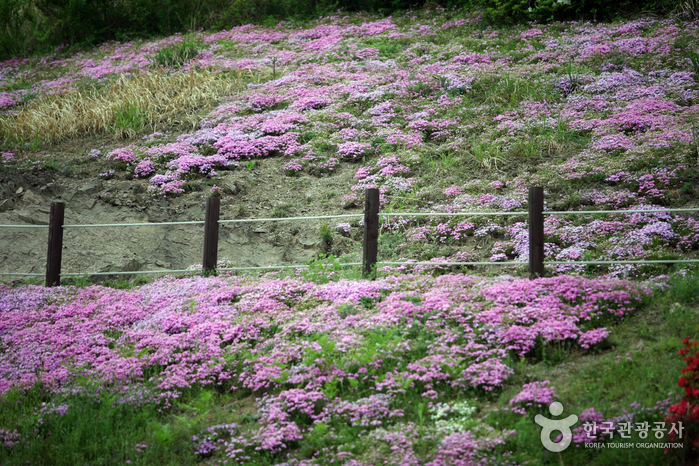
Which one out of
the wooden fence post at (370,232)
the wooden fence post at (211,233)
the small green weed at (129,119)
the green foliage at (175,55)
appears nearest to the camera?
the wooden fence post at (370,232)

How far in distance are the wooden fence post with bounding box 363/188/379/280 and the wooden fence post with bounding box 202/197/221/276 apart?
2806 mm

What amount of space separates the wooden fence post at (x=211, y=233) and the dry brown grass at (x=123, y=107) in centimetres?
817

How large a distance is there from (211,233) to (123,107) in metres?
10.4

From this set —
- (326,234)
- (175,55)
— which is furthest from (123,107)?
(326,234)

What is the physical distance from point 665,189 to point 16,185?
608 inches

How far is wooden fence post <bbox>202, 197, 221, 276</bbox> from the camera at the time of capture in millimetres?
9250

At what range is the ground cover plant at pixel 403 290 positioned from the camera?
5.39m

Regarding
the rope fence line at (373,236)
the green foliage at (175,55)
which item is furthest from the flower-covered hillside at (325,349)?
the green foliage at (175,55)

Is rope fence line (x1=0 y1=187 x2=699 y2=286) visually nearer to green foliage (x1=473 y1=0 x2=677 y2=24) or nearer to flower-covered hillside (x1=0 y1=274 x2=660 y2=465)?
flower-covered hillside (x1=0 y1=274 x2=660 y2=465)

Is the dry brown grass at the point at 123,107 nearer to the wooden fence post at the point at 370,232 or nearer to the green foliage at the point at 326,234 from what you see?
the green foliage at the point at 326,234

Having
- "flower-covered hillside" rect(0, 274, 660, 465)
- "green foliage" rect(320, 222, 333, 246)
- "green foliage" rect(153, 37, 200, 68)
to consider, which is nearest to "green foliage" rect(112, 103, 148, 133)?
"green foliage" rect(153, 37, 200, 68)

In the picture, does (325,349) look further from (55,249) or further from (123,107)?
(123,107)

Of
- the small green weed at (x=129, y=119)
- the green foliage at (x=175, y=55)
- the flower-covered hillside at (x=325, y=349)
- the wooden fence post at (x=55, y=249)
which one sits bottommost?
the flower-covered hillside at (x=325, y=349)

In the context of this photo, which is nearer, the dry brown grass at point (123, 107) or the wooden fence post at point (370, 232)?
the wooden fence post at point (370, 232)
